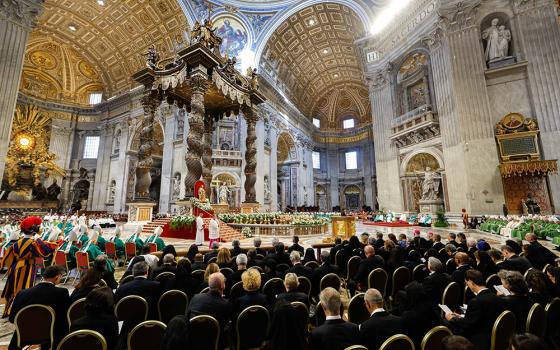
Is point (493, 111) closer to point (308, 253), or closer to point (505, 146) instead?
point (505, 146)

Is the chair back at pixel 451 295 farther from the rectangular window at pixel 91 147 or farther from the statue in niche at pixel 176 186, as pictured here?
the rectangular window at pixel 91 147

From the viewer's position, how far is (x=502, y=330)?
1826mm

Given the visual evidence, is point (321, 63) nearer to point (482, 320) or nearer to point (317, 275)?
point (317, 275)

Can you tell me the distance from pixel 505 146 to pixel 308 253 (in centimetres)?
1363

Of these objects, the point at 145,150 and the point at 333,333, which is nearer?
the point at 333,333

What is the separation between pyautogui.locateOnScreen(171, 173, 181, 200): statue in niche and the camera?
17.9m

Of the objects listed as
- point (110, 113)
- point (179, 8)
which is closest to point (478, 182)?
point (179, 8)

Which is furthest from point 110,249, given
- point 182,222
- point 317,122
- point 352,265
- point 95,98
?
point 317,122

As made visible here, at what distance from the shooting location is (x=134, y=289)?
2.46 m

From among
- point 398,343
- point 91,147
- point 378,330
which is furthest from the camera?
point 91,147

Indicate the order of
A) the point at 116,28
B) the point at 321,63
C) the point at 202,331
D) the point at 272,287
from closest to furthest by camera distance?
the point at 202,331 → the point at 272,287 → the point at 116,28 → the point at 321,63

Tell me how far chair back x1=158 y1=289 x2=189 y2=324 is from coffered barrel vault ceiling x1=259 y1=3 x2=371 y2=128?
21924 mm

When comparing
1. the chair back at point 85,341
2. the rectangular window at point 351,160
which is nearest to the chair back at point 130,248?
the chair back at point 85,341

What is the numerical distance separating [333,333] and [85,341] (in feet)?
5.04
